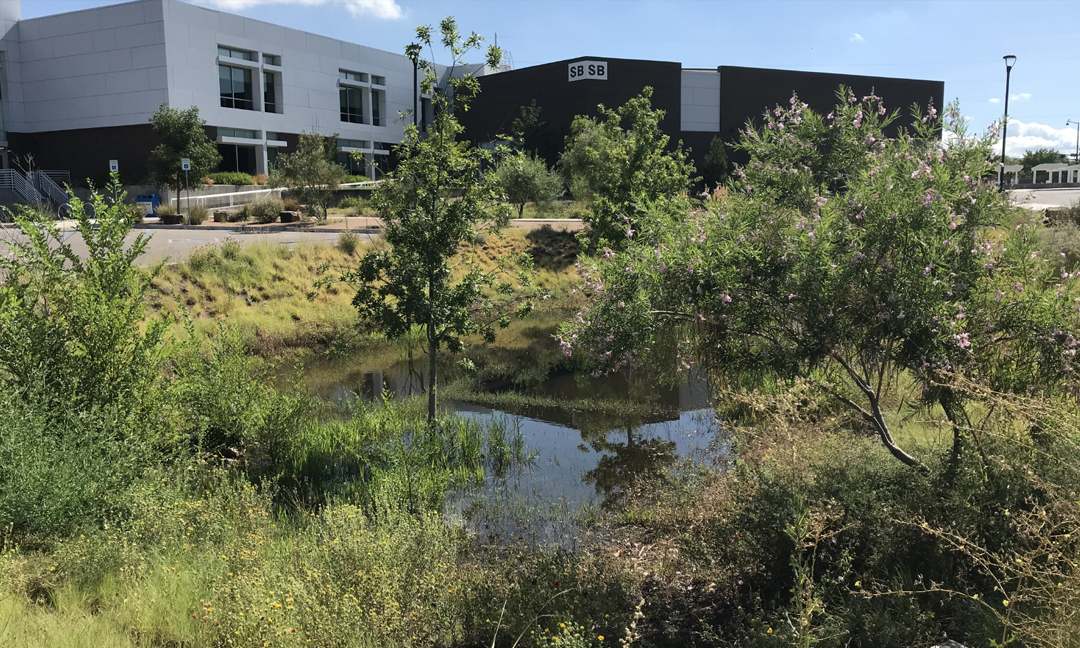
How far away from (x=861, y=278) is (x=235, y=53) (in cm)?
5049

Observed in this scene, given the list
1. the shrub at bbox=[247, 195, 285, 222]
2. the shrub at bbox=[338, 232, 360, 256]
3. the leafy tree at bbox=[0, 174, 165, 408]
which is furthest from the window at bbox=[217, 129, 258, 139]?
the leafy tree at bbox=[0, 174, 165, 408]

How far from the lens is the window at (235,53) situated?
46.6 meters

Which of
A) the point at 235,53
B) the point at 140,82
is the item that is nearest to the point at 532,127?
the point at 235,53

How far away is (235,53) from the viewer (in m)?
47.9

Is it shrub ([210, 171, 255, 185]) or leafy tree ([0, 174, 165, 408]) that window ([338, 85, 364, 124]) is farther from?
leafy tree ([0, 174, 165, 408])

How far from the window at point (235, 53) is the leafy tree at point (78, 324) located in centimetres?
4400

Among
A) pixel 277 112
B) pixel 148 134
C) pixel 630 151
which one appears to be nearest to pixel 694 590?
pixel 630 151

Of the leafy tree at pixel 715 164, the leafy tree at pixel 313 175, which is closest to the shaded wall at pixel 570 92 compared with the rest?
the leafy tree at pixel 715 164

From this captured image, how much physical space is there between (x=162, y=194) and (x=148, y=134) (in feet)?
20.4

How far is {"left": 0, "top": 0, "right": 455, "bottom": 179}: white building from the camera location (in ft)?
142

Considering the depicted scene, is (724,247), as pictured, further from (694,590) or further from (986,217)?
(694,590)

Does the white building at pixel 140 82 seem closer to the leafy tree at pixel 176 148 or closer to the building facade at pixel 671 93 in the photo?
the leafy tree at pixel 176 148

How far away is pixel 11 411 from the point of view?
596 cm

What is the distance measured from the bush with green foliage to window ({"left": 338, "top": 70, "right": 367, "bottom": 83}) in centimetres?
1537
